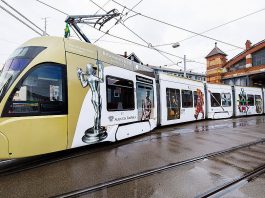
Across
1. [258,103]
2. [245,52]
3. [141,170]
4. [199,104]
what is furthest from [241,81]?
[141,170]

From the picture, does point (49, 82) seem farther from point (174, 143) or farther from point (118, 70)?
point (174, 143)

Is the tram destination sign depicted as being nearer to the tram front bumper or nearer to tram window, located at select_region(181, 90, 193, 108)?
tram window, located at select_region(181, 90, 193, 108)

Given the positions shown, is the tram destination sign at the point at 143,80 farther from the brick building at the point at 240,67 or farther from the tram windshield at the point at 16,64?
the brick building at the point at 240,67

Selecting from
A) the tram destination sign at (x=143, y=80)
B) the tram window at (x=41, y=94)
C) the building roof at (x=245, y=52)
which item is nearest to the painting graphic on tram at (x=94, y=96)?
the tram window at (x=41, y=94)

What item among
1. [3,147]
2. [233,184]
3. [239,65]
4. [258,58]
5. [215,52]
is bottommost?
[233,184]

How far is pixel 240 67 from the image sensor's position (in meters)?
37.0

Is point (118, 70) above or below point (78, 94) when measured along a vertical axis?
above

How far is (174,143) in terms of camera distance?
777cm

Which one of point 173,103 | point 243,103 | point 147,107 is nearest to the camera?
point 147,107

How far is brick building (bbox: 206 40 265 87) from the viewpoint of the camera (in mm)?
33469

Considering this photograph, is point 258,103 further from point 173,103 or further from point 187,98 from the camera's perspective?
point 173,103

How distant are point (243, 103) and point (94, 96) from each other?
18100 millimetres

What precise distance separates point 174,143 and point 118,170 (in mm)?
3464

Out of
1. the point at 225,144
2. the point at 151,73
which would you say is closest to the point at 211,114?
the point at 151,73
